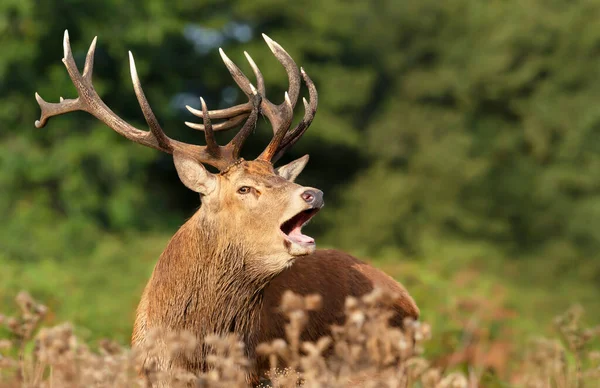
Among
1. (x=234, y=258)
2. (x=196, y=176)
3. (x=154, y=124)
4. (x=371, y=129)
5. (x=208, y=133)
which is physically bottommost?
(x=234, y=258)

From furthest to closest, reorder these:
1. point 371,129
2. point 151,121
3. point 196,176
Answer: point 371,129 < point 151,121 < point 196,176

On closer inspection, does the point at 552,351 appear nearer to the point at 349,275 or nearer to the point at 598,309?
the point at 349,275

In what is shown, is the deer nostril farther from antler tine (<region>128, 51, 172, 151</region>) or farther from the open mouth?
antler tine (<region>128, 51, 172, 151</region>)

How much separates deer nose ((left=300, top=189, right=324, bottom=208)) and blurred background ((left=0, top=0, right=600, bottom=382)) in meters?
11.4

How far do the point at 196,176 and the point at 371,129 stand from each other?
24.5 m

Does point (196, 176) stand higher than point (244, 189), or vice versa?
point (196, 176)

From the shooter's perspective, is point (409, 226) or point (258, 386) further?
point (409, 226)

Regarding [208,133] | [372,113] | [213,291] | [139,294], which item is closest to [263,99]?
[208,133]

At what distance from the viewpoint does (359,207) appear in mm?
27734

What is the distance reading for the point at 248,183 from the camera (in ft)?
17.4

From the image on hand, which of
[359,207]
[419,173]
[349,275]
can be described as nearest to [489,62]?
[419,173]

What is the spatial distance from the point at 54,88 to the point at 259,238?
52.7 ft

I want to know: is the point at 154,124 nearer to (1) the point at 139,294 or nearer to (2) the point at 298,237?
(2) the point at 298,237

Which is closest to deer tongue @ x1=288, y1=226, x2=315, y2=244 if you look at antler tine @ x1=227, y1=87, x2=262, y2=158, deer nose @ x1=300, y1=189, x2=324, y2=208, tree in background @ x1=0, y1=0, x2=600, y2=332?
deer nose @ x1=300, y1=189, x2=324, y2=208
